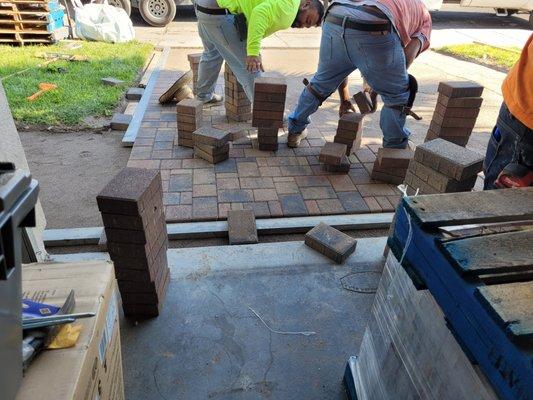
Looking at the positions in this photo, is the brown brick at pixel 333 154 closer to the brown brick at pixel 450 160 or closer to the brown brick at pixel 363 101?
the brown brick at pixel 363 101

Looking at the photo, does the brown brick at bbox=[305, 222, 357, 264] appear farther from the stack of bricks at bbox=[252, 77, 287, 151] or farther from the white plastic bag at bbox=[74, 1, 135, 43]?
the white plastic bag at bbox=[74, 1, 135, 43]

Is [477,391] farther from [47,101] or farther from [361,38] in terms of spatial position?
[47,101]

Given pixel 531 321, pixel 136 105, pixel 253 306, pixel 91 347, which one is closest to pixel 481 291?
pixel 531 321

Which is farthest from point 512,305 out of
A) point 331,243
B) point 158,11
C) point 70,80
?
point 158,11

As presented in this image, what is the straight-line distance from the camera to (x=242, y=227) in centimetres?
304

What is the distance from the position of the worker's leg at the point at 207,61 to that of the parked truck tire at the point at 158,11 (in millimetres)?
6093

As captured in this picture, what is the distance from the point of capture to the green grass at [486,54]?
318 inches

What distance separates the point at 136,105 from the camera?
5.47 metres

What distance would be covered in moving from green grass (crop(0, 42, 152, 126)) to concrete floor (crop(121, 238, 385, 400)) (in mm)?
3233

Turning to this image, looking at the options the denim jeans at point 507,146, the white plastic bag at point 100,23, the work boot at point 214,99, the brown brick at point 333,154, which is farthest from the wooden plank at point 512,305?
the white plastic bag at point 100,23

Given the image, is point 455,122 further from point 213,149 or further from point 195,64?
Answer: point 195,64

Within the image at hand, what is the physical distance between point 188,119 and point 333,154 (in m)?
1.54

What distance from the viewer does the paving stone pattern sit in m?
3.38

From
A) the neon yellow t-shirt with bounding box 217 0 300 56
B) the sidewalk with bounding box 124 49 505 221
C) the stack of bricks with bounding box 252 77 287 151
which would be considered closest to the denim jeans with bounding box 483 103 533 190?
the sidewalk with bounding box 124 49 505 221
